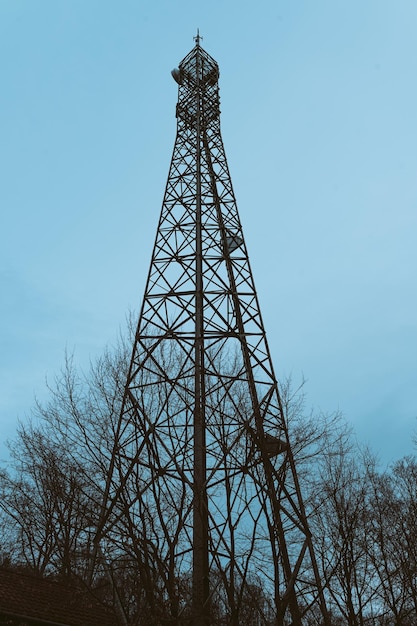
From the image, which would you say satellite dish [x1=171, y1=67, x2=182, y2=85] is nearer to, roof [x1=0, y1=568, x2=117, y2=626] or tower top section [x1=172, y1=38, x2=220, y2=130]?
tower top section [x1=172, y1=38, x2=220, y2=130]

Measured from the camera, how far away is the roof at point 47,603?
882 cm

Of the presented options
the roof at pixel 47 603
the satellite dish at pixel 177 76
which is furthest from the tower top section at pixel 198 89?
the roof at pixel 47 603

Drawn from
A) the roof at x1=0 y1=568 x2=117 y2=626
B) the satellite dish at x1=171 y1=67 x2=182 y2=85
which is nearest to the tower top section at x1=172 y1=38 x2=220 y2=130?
the satellite dish at x1=171 y1=67 x2=182 y2=85

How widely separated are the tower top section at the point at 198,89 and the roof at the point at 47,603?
10736 mm

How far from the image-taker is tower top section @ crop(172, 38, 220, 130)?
14062 millimetres

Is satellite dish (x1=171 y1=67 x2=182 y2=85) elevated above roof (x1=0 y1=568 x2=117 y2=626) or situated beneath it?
elevated above

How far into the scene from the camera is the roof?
8820 millimetres

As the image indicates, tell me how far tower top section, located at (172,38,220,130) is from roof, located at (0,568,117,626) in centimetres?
1074

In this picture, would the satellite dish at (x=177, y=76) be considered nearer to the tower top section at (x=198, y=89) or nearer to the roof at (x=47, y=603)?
the tower top section at (x=198, y=89)

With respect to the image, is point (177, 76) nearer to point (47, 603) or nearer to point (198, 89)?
point (198, 89)

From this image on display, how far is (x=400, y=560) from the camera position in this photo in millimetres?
13852

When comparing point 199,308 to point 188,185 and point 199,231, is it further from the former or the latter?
point 188,185

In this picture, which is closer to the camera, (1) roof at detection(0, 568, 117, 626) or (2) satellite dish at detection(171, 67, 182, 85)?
(1) roof at detection(0, 568, 117, 626)

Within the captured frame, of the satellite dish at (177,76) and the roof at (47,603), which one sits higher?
the satellite dish at (177,76)
